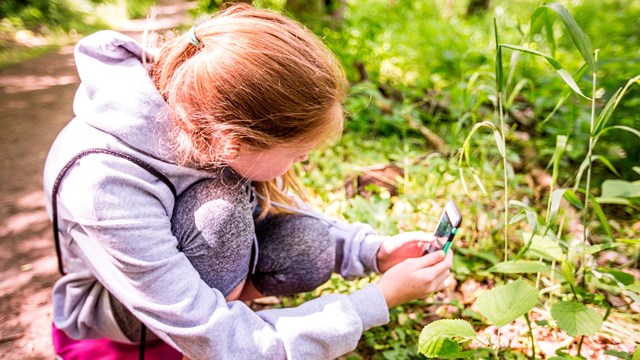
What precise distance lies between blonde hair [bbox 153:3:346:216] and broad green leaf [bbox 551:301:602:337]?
0.69 metres

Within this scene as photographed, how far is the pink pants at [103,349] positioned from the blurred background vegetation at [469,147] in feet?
1.47

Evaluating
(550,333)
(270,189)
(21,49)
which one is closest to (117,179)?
(270,189)

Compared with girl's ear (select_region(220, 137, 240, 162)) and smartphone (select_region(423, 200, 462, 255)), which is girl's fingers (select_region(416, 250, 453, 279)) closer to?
smartphone (select_region(423, 200, 462, 255))

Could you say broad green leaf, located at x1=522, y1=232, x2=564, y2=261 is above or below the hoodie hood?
below

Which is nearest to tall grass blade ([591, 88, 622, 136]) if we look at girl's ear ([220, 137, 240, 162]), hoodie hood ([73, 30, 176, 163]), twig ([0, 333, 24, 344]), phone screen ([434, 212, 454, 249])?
phone screen ([434, 212, 454, 249])

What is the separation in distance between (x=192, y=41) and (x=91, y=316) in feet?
2.58

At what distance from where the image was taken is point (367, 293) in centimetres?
115

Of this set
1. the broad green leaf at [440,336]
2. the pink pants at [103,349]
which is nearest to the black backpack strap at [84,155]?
the pink pants at [103,349]

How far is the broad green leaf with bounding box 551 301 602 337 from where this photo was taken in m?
0.92

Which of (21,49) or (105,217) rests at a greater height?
(105,217)

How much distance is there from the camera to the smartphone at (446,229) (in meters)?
1.14

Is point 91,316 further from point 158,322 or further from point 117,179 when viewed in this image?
point 117,179

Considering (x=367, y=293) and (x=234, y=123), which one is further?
(x=367, y=293)

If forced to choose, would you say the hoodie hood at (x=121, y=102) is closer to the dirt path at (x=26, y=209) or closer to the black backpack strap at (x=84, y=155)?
the black backpack strap at (x=84, y=155)
